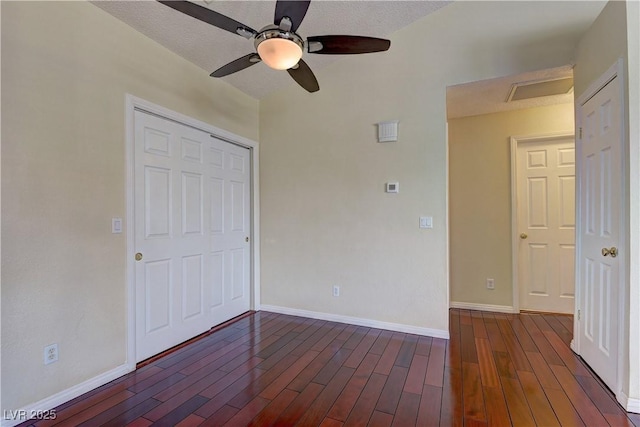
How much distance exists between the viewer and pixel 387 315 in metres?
3.16

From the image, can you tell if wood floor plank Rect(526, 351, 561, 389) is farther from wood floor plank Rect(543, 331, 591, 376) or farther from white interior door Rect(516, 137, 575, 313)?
white interior door Rect(516, 137, 575, 313)

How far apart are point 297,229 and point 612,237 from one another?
2753mm

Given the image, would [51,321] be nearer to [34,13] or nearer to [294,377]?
[294,377]

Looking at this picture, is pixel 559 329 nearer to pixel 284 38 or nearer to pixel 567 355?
pixel 567 355

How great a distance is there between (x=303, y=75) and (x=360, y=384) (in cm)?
223

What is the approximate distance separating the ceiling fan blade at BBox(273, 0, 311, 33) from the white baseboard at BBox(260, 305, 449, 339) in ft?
9.23

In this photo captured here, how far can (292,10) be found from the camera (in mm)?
1534

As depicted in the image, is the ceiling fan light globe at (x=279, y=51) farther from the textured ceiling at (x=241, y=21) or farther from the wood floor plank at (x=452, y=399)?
the wood floor plank at (x=452, y=399)

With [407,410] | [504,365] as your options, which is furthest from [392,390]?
[504,365]

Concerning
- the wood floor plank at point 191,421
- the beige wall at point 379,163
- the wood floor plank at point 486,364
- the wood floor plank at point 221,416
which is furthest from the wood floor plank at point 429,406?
the wood floor plank at point 191,421

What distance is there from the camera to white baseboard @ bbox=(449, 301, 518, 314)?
3570 millimetres

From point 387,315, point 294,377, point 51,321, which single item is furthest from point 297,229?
point 51,321

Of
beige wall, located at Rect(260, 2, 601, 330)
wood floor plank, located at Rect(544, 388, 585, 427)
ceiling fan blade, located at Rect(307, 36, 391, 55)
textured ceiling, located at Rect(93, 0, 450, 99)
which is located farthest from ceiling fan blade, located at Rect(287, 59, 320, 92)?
wood floor plank, located at Rect(544, 388, 585, 427)

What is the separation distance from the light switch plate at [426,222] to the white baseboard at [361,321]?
3.38ft
